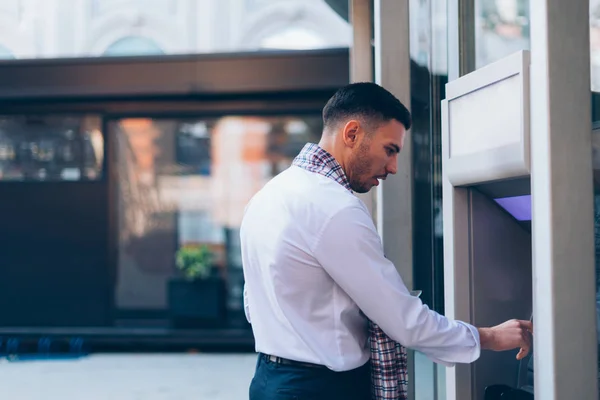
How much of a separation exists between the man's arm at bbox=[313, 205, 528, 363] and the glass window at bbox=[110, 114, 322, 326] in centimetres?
641

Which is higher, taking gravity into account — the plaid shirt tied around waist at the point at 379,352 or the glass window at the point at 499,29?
the glass window at the point at 499,29

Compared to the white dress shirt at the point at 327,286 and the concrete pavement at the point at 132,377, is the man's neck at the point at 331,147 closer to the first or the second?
the white dress shirt at the point at 327,286

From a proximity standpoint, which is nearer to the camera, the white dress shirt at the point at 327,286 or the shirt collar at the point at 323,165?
the white dress shirt at the point at 327,286

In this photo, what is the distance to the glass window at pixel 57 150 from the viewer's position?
8203mm

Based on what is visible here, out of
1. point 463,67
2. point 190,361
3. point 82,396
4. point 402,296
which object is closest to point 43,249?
point 190,361

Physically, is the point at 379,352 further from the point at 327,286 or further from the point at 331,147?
the point at 331,147

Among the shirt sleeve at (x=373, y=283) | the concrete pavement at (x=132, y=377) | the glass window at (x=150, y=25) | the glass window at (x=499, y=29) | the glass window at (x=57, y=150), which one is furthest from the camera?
the glass window at (x=150, y=25)

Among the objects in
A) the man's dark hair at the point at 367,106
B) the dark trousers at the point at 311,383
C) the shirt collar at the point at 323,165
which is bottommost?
the dark trousers at the point at 311,383

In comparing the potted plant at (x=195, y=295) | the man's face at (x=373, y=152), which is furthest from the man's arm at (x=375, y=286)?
the potted plant at (x=195, y=295)

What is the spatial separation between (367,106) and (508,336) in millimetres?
714

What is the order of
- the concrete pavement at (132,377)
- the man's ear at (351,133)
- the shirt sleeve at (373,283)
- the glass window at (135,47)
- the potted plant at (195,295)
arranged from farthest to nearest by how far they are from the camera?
1. the glass window at (135,47)
2. the potted plant at (195,295)
3. the concrete pavement at (132,377)
4. the man's ear at (351,133)
5. the shirt sleeve at (373,283)

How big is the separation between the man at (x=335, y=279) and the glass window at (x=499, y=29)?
24.9 inches

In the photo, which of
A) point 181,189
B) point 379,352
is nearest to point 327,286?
point 379,352

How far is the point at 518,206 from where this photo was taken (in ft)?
7.07
